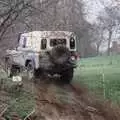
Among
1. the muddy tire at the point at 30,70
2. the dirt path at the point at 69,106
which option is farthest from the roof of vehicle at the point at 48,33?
the dirt path at the point at 69,106

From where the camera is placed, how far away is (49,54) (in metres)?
17.3

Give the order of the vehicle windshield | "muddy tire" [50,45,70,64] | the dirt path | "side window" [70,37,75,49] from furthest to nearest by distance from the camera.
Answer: "side window" [70,37,75,49] < the vehicle windshield < "muddy tire" [50,45,70,64] < the dirt path

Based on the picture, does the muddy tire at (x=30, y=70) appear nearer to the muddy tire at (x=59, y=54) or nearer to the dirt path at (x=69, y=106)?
the muddy tire at (x=59, y=54)

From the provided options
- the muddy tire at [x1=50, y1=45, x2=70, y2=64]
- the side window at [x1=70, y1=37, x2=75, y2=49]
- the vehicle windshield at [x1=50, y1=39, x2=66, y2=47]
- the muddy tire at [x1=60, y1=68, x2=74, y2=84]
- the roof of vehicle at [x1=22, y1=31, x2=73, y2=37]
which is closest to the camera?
the roof of vehicle at [x1=22, y1=31, x2=73, y2=37]

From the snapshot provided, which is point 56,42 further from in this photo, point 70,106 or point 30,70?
point 70,106

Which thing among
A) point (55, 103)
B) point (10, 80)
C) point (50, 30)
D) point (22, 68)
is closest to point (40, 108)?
point (55, 103)

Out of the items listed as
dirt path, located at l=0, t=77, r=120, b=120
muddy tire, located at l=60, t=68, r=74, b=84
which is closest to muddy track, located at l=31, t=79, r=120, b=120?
dirt path, located at l=0, t=77, r=120, b=120

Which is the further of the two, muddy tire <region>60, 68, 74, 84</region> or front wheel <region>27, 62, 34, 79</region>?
muddy tire <region>60, 68, 74, 84</region>

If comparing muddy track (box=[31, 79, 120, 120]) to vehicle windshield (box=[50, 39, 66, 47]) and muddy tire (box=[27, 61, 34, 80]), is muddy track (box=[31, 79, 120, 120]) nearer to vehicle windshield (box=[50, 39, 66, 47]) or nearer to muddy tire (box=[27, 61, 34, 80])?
muddy tire (box=[27, 61, 34, 80])

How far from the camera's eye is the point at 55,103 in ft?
42.0

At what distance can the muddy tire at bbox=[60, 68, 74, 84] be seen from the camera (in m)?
18.0

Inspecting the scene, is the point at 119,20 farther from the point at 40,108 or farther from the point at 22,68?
the point at 40,108

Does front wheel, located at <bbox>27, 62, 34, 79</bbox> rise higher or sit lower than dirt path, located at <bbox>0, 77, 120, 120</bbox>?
higher

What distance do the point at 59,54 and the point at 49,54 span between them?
1.76 ft
